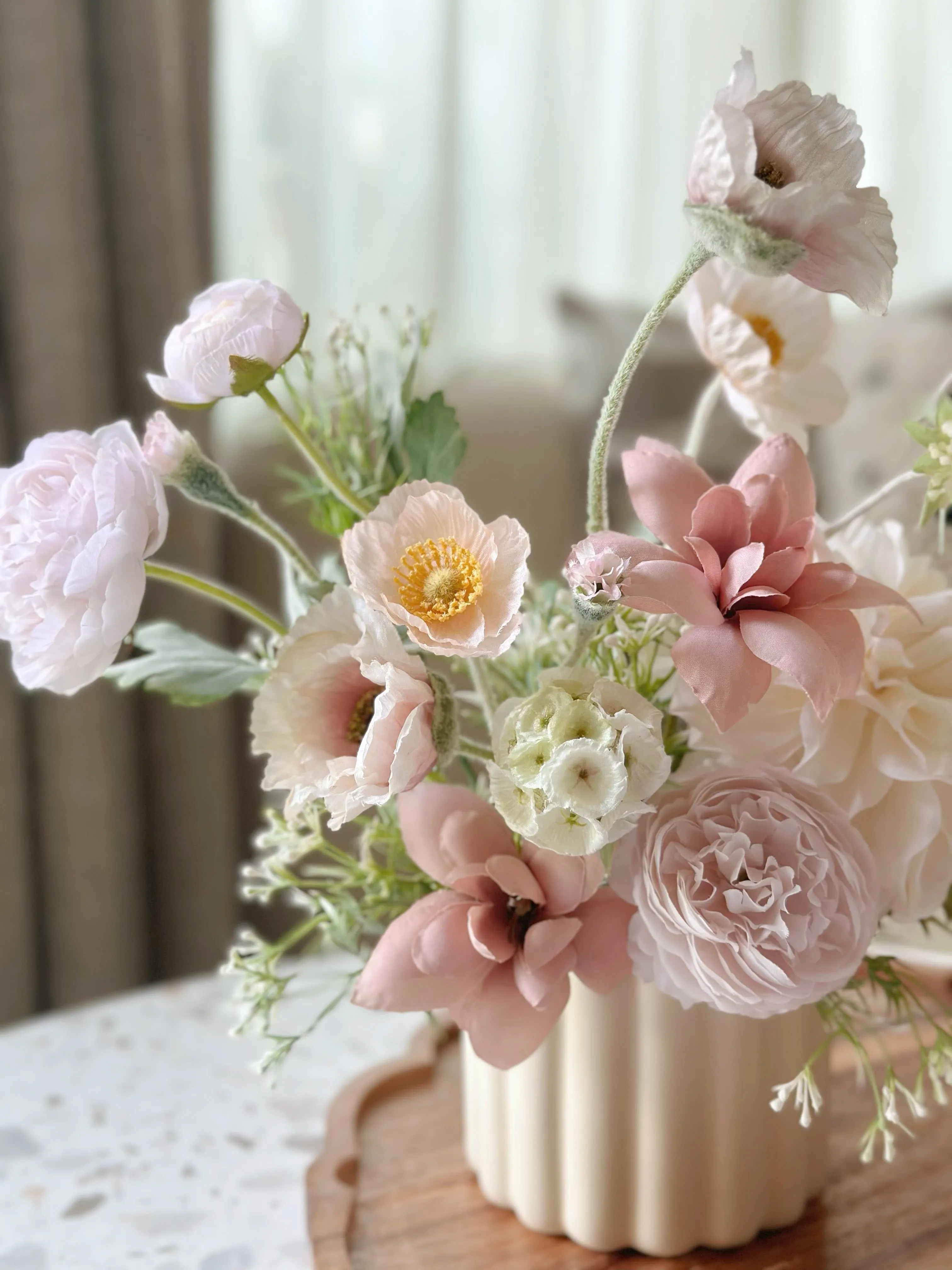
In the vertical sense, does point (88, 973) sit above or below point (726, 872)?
below

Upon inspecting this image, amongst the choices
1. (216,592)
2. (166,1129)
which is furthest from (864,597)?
(166,1129)

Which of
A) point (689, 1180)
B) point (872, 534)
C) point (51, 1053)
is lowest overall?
point (51, 1053)

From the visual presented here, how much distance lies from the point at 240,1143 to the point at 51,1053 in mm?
185

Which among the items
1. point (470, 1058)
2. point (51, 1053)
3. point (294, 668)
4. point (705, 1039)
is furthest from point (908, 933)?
point (51, 1053)

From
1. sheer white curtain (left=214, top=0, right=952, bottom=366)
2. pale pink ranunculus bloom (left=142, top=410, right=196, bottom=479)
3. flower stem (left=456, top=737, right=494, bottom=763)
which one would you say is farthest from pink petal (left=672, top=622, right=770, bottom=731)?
sheer white curtain (left=214, top=0, right=952, bottom=366)

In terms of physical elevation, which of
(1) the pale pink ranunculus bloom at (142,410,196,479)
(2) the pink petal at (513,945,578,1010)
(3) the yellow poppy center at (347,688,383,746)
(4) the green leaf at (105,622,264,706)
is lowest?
(2) the pink petal at (513,945,578,1010)

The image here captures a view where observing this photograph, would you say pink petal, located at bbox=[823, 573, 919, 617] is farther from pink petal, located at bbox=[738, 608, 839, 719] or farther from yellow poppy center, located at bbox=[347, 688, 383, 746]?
yellow poppy center, located at bbox=[347, 688, 383, 746]

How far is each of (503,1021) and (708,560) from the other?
0.20 meters

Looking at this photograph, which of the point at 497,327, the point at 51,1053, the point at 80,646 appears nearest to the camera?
the point at 80,646

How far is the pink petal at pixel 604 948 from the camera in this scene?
475 millimetres

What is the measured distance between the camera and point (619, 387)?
0.43 meters

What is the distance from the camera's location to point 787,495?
445 millimetres

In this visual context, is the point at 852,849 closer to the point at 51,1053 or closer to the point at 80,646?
the point at 80,646

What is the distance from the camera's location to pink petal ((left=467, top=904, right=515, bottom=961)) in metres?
0.45
